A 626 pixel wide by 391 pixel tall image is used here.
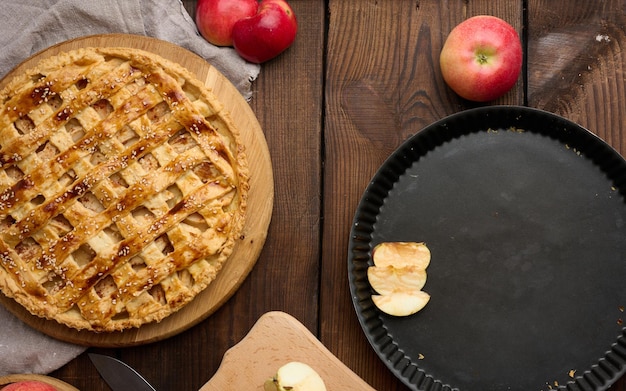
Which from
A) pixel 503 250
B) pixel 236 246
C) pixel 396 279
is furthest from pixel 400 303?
pixel 236 246

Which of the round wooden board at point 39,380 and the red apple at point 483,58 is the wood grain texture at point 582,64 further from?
the round wooden board at point 39,380

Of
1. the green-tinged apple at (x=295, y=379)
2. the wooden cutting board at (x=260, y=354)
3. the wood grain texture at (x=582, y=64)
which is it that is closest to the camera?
the green-tinged apple at (x=295, y=379)

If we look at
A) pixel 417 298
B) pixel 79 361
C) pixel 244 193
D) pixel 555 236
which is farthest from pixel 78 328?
pixel 555 236

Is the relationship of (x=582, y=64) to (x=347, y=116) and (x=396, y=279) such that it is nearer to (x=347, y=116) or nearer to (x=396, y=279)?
(x=347, y=116)

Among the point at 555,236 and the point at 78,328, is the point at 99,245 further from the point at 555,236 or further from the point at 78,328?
the point at 555,236

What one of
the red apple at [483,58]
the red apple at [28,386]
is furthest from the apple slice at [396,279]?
the red apple at [28,386]
